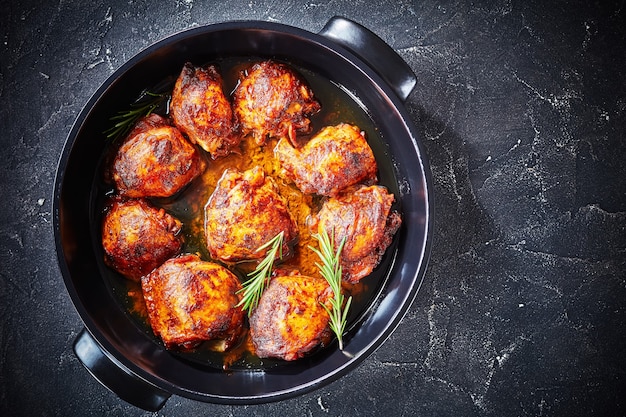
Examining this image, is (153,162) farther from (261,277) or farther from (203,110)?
(261,277)

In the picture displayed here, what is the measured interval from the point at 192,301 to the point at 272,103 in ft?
2.70

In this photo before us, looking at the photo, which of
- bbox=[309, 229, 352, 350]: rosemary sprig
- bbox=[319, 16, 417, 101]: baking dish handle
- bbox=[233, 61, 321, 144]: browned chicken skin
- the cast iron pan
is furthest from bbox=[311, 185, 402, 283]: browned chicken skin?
bbox=[319, 16, 417, 101]: baking dish handle

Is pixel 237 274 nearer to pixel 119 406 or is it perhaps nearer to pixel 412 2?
pixel 119 406

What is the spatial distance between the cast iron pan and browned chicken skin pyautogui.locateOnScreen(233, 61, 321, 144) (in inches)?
4.5

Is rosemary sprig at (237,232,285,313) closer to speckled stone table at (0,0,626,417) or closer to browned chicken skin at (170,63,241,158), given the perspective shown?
browned chicken skin at (170,63,241,158)

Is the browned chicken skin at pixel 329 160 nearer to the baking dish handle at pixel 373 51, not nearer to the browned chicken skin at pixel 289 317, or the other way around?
the baking dish handle at pixel 373 51

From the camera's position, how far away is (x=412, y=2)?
2.67m

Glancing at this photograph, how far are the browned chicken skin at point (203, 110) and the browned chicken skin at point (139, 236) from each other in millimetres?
333

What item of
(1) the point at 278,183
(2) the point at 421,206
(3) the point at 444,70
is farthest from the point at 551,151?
(1) the point at 278,183

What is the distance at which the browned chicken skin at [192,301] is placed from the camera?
2271 millimetres

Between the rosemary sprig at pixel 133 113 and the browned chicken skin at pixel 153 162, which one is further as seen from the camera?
the rosemary sprig at pixel 133 113

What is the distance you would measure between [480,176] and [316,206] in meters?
0.76

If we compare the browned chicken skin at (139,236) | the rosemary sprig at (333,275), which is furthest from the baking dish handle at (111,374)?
the rosemary sprig at (333,275)

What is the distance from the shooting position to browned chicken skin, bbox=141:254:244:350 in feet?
7.45
